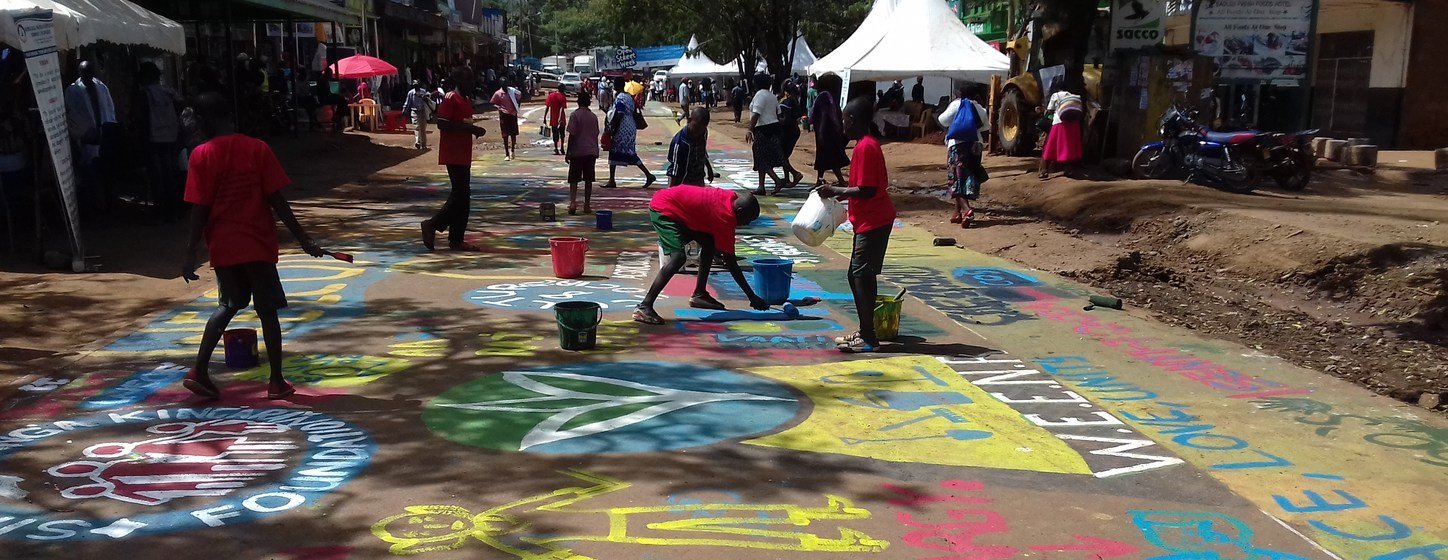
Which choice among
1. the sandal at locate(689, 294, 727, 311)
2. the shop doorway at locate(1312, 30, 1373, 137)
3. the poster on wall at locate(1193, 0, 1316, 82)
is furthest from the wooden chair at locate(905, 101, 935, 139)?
the sandal at locate(689, 294, 727, 311)

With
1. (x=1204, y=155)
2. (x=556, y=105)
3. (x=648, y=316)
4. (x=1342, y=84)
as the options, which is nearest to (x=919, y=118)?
(x=1342, y=84)

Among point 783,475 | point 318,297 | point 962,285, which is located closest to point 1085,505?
point 783,475

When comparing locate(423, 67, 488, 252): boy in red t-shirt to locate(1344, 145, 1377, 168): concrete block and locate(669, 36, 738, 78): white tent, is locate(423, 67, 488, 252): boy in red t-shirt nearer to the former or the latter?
locate(1344, 145, 1377, 168): concrete block

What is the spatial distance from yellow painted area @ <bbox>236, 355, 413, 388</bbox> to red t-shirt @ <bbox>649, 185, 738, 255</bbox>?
2.02m

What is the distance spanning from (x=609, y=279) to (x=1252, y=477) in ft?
18.3

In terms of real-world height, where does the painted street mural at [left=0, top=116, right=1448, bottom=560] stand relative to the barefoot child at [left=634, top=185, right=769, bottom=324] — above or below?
below

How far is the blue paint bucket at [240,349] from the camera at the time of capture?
625 centimetres

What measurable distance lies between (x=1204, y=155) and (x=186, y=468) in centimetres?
1303

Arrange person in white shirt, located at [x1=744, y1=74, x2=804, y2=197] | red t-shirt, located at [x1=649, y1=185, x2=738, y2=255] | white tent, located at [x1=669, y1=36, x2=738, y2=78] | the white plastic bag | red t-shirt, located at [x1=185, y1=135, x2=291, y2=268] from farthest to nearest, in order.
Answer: white tent, located at [x1=669, y1=36, x2=738, y2=78]
person in white shirt, located at [x1=744, y1=74, x2=804, y2=197]
red t-shirt, located at [x1=649, y1=185, x2=738, y2=255]
the white plastic bag
red t-shirt, located at [x1=185, y1=135, x2=291, y2=268]

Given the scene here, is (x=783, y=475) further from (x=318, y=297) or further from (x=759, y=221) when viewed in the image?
(x=759, y=221)

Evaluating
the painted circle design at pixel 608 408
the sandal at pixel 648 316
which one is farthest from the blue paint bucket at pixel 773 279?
the painted circle design at pixel 608 408

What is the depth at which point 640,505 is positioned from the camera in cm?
435

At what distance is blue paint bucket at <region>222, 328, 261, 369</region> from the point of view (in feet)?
20.5

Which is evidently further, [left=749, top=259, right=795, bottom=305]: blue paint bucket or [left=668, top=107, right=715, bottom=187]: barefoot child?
[left=668, top=107, right=715, bottom=187]: barefoot child
